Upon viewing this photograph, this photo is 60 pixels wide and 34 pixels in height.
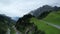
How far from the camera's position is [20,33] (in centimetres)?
9488

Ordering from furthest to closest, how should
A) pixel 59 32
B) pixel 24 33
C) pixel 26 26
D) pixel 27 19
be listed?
pixel 27 19 < pixel 26 26 < pixel 24 33 < pixel 59 32

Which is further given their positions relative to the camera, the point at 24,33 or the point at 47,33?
the point at 24,33

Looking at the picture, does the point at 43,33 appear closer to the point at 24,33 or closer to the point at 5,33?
the point at 24,33

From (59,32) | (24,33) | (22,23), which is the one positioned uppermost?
(22,23)

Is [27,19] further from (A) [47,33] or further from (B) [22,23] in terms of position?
(A) [47,33]

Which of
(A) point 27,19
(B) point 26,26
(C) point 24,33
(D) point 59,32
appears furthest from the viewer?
(A) point 27,19

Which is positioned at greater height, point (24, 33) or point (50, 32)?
point (24, 33)

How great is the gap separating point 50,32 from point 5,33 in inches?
1790

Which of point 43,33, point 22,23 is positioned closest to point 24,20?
point 22,23

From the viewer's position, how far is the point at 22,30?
97.2 meters

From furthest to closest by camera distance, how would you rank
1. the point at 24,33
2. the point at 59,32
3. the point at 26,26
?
the point at 26,26 < the point at 24,33 < the point at 59,32

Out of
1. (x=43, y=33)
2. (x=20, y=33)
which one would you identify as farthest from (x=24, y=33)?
(x=43, y=33)

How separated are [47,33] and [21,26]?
46.9 m

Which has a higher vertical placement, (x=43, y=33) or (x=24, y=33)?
(x=24, y=33)
